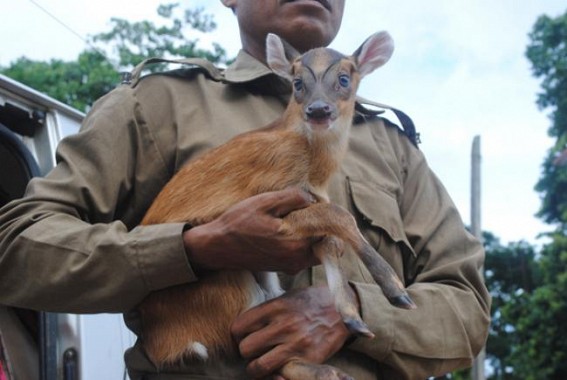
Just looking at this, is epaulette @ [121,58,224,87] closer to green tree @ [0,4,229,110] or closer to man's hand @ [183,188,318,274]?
man's hand @ [183,188,318,274]

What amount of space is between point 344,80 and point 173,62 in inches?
27.4

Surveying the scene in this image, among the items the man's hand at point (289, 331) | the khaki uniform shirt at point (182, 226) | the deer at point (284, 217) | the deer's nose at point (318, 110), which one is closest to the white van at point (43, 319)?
the khaki uniform shirt at point (182, 226)

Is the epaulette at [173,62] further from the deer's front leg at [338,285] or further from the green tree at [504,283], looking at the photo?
the green tree at [504,283]

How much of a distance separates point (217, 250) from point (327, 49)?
105 cm

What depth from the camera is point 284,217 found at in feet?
9.91

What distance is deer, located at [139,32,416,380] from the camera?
9.82ft

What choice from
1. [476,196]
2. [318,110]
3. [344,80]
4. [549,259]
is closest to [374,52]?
[344,80]

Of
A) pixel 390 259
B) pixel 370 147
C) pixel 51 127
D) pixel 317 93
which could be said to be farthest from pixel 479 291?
pixel 51 127

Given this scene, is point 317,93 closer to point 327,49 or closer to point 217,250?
point 327,49

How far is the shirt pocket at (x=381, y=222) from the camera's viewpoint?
3.51 metres

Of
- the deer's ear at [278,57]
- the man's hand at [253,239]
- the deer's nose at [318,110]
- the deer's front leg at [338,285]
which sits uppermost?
the deer's ear at [278,57]

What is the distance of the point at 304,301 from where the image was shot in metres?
3.10

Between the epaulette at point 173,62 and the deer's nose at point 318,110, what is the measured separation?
0.58m

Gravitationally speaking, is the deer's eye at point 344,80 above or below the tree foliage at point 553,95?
below
